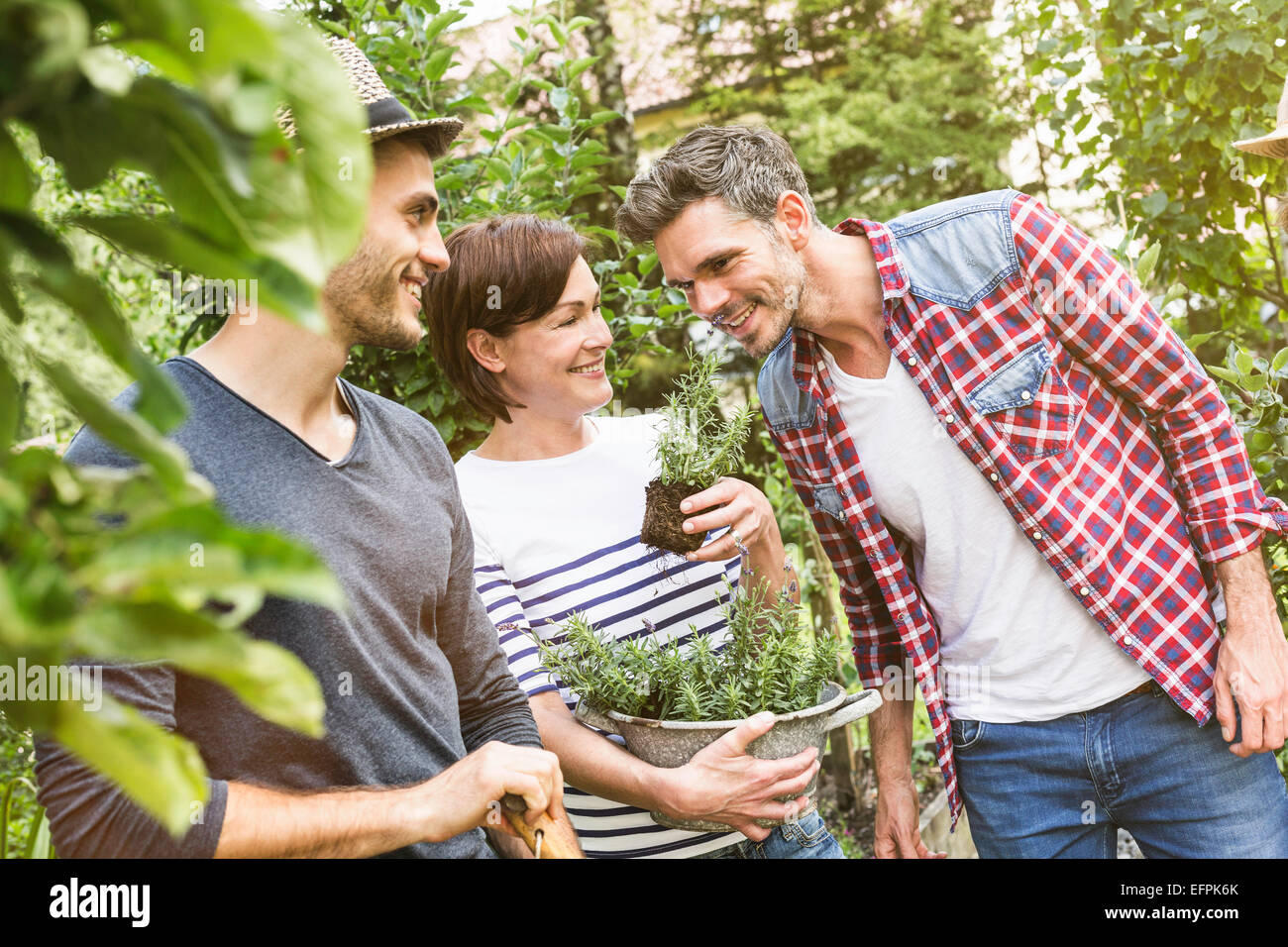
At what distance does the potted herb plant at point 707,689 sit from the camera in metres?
1.73

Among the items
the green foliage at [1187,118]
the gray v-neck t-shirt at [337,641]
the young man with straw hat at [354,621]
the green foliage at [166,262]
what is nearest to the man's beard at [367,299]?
the young man with straw hat at [354,621]

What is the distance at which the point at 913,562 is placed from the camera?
2334 millimetres

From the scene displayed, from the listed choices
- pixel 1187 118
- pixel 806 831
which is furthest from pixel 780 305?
pixel 1187 118

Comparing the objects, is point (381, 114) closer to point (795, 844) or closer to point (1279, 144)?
point (795, 844)

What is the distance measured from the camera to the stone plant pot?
67.1 inches

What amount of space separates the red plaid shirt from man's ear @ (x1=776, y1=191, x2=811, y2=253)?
0.59 feet

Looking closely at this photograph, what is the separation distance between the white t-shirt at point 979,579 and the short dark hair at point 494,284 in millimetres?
717

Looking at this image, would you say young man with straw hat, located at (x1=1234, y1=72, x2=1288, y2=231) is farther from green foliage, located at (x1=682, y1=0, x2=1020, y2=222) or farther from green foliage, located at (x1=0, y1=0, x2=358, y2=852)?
green foliage, located at (x1=682, y1=0, x2=1020, y2=222)

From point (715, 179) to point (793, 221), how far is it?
200mm

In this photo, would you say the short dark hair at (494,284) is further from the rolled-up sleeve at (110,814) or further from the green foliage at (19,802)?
the green foliage at (19,802)

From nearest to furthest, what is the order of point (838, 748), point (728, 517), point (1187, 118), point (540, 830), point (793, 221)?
point (540, 830) < point (728, 517) < point (793, 221) < point (1187, 118) < point (838, 748)

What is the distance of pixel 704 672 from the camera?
180cm

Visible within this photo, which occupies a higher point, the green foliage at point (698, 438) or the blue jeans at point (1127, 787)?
the green foliage at point (698, 438)
